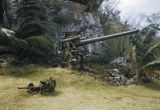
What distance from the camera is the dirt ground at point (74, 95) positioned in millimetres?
9539

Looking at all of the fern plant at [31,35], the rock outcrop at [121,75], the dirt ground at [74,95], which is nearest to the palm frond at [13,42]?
the fern plant at [31,35]

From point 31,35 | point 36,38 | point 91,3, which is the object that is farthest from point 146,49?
point 91,3

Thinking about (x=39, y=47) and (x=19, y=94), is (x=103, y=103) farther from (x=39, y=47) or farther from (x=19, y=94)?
(x=39, y=47)

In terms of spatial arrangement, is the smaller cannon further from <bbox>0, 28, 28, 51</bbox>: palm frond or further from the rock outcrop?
<bbox>0, 28, 28, 51</bbox>: palm frond

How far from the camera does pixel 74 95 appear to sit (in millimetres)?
10500

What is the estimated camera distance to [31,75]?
12.4 m

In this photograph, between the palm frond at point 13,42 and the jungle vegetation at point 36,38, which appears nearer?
the palm frond at point 13,42

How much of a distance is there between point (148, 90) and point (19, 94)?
4858 mm

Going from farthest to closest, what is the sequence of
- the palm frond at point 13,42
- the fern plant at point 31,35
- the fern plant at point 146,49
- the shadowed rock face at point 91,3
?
the shadowed rock face at point 91,3, the fern plant at point 146,49, the fern plant at point 31,35, the palm frond at point 13,42

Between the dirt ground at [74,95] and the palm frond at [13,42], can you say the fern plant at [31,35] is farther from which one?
the dirt ground at [74,95]

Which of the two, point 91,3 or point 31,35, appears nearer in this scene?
point 31,35

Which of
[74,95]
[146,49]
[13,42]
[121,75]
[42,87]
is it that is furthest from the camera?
[146,49]

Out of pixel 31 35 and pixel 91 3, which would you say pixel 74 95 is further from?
pixel 91 3

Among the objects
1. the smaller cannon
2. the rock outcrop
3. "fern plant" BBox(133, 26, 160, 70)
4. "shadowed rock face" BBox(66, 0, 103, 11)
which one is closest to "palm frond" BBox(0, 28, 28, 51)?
the rock outcrop
